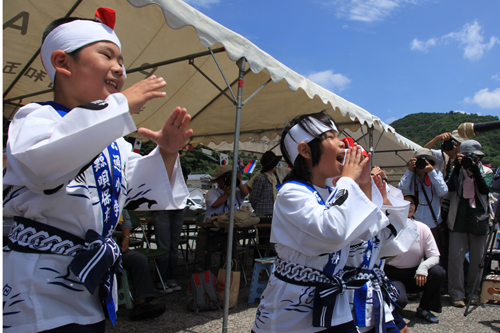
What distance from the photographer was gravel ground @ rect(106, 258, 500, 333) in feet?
11.2

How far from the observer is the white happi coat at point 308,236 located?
1.39 m

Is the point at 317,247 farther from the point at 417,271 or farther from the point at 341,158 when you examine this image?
the point at 417,271

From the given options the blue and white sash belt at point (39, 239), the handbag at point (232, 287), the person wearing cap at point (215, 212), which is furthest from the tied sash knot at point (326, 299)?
the person wearing cap at point (215, 212)

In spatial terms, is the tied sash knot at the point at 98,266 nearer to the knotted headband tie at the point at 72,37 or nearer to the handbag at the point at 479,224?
the knotted headband tie at the point at 72,37

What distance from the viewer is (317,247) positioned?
1437 millimetres

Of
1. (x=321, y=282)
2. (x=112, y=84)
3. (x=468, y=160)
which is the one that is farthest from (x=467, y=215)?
(x=112, y=84)

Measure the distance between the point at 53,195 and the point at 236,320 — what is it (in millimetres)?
3105

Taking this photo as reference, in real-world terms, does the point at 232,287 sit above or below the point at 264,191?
below

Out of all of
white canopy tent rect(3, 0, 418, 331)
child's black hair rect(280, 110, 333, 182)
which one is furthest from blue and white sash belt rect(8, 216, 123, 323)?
white canopy tent rect(3, 0, 418, 331)

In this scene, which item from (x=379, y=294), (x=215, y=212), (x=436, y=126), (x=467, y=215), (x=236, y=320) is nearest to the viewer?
(x=379, y=294)

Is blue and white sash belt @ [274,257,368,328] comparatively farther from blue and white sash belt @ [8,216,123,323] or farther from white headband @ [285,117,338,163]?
blue and white sash belt @ [8,216,123,323]

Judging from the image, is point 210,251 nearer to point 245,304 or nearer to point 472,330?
point 245,304

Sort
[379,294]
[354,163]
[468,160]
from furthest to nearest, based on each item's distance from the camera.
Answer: [468,160]
[379,294]
[354,163]

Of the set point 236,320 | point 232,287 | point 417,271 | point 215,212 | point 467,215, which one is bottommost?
point 236,320
